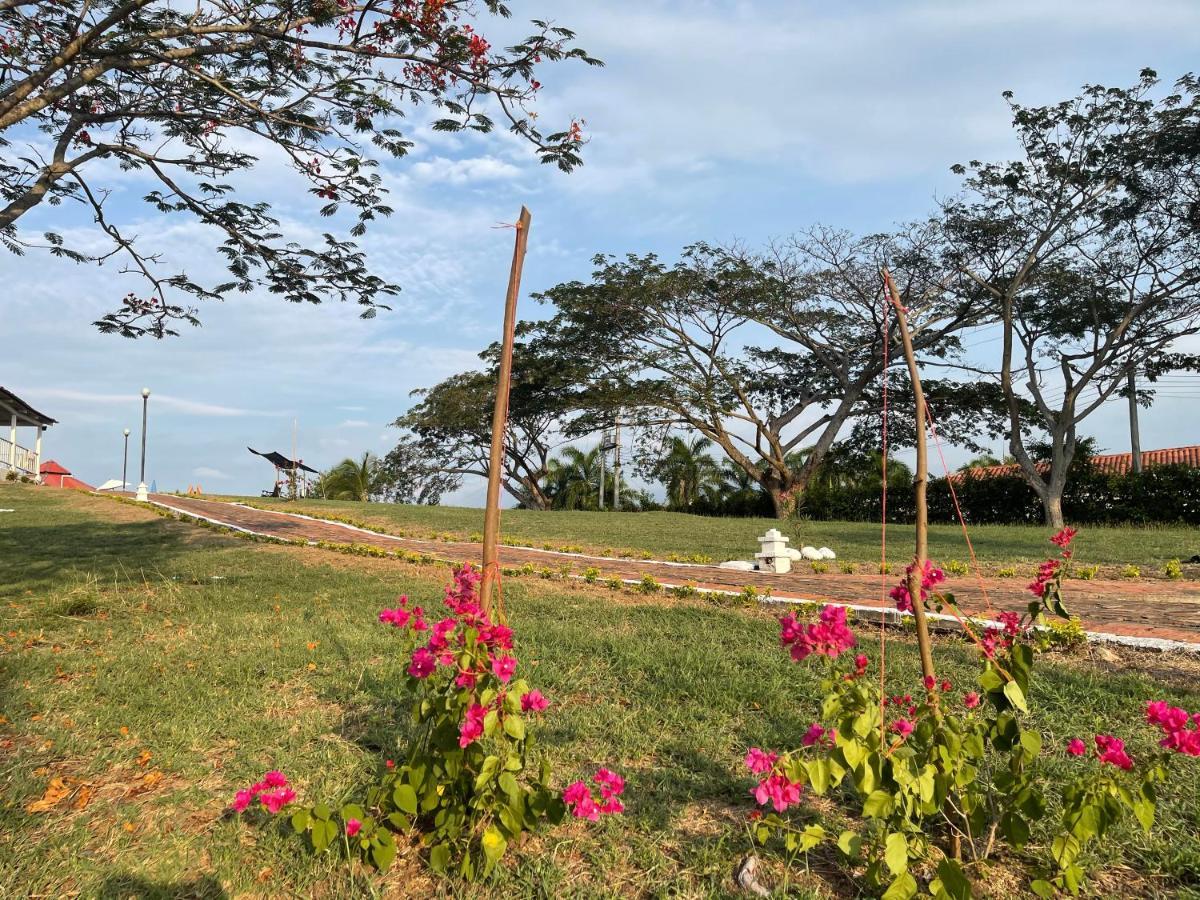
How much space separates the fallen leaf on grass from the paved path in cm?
365

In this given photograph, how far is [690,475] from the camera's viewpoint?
25375 mm

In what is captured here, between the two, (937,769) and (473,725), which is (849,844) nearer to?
(937,769)

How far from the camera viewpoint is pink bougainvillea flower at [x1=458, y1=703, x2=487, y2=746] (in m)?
2.09

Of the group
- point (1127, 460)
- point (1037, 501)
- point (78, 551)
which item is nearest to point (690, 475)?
point (1037, 501)

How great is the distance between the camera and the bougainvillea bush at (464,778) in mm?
2170

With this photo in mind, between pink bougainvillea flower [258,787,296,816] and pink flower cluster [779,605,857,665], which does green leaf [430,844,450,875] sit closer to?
pink bougainvillea flower [258,787,296,816]

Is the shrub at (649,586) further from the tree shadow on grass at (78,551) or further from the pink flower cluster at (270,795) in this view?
the tree shadow on grass at (78,551)

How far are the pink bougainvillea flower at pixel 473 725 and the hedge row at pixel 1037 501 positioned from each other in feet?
58.0

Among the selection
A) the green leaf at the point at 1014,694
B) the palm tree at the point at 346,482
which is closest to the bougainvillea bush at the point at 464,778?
the green leaf at the point at 1014,694

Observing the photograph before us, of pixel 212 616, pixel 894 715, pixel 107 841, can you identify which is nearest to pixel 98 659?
pixel 212 616

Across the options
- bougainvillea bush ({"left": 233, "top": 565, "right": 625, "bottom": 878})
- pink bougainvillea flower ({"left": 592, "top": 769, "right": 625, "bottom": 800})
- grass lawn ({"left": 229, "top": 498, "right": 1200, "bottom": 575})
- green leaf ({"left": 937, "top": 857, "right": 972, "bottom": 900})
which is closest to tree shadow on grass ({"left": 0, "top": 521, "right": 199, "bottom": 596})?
grass lawn ({"left": 229, "top": 498, "right": 1200, "bottom": 575})

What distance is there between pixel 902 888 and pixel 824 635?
0.62 m

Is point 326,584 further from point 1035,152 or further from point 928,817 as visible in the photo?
point 1035,152

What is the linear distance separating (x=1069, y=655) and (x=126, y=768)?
15.2 feet
